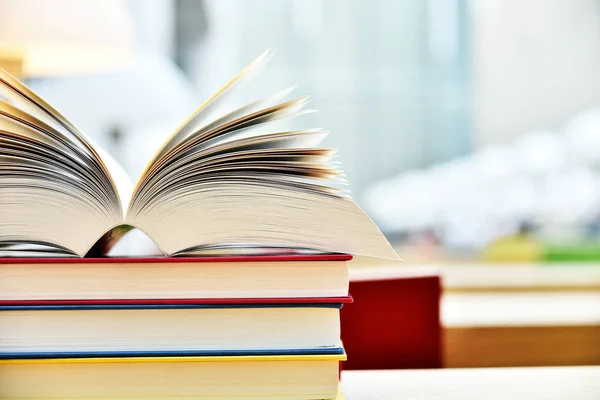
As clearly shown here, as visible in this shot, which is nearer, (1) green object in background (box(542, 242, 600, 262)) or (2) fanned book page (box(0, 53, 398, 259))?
(2) fanned book page (box(0, 53, 398, 259))

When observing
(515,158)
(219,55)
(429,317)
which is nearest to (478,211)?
(515,158)

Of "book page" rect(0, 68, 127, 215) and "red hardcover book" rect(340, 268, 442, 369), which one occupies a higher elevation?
"book page" rect(0, 68, 127, 215)

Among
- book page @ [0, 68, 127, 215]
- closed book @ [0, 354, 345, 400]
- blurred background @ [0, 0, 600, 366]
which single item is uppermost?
blurred background @ [0, 0, 600, 366]

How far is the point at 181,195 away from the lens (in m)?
0.41

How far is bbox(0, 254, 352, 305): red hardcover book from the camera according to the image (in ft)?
1.31

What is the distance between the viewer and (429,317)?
0.81m

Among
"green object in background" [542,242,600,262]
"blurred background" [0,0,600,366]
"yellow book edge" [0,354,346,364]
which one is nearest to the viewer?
"yellow book edge" [0,354,346,364]

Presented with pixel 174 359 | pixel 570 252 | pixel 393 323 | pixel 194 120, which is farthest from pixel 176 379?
pixel 570 252

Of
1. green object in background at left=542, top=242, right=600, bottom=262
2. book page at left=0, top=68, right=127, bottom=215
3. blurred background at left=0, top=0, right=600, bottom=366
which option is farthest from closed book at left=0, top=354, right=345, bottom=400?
blurred background at left=0, top=0, right=600, bottom=366

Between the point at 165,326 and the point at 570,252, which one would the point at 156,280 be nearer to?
the point at 165,326

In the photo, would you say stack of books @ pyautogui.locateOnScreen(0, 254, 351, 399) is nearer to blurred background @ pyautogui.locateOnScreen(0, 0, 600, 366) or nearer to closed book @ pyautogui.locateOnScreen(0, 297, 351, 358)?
closed book @ pyautogui.locateOnScreen(0, 297, 351, 358)

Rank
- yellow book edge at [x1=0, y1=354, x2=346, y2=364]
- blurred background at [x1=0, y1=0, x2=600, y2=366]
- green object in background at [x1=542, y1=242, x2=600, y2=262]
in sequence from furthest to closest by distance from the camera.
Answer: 1. blurred background at [x1=0, y1=0, x2=600, y2=366]
2. green object in background at [x1=542, y1=242, x2=600, y2=262]
3. yellow book edge at [x1=0, y1=354, x2=346, y2=364]

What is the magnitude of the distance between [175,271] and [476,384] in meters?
0.24

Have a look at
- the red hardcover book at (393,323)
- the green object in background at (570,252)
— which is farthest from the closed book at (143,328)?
the green object in background at (570,252)
